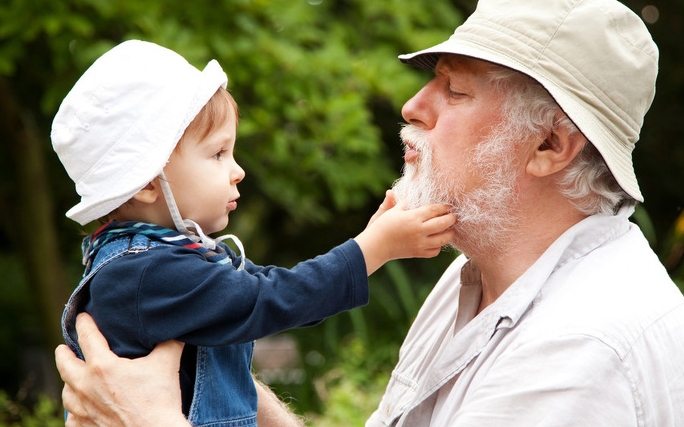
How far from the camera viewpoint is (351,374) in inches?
189

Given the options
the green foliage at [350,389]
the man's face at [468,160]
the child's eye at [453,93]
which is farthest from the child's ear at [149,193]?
the green foliage at [350,389]

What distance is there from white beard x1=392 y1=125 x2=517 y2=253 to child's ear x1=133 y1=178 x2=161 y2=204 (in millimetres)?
654

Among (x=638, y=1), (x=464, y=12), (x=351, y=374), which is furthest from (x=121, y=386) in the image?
(x=638, y=1)

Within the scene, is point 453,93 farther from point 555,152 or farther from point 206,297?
point 206,297

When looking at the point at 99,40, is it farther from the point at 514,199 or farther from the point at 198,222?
the point at 514,199

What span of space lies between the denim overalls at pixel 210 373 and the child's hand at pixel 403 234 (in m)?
0.45

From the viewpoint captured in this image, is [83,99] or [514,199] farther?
[514,199]

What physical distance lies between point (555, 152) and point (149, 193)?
40.8 inches

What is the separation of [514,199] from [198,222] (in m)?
0.83

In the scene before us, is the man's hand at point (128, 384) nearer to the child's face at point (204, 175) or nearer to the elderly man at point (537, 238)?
the elderly man at point (537, 238)

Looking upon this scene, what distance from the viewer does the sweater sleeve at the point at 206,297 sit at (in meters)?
2.10

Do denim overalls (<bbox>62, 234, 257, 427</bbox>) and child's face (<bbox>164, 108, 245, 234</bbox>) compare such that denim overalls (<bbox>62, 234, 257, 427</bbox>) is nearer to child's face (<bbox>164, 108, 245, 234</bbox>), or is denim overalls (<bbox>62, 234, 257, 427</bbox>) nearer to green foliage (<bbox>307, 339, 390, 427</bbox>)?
child's face (<bbox>164, 108, 245, 234</bbox>)

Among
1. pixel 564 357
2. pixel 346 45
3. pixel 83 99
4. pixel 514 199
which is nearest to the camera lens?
pixel 564 357

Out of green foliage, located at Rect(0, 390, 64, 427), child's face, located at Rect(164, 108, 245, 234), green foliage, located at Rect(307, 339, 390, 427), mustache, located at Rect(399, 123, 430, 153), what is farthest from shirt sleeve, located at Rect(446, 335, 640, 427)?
green foliage, located at Rect(0, 390, 64, 427)
